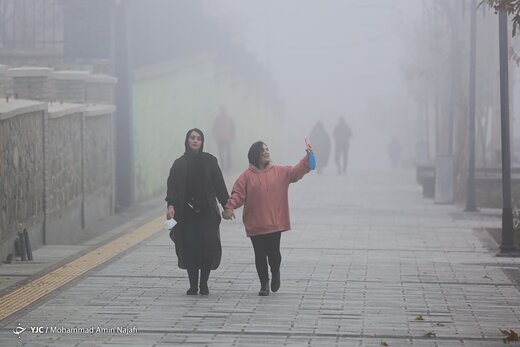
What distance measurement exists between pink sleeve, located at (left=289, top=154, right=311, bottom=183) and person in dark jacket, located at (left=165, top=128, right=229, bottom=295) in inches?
26.2

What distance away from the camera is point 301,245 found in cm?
1912

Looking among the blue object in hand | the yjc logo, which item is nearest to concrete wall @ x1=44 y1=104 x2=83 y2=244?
the blue object in hand

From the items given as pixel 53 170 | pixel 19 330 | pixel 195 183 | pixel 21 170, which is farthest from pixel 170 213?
pixel 53 170

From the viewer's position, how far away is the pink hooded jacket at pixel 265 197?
1378 centimetres

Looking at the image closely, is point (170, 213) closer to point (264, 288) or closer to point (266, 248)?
point (266, 248)

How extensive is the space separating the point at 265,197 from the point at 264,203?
0.06 m

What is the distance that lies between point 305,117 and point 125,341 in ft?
521

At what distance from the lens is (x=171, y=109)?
109ft

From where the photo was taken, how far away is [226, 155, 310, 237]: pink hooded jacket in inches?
543

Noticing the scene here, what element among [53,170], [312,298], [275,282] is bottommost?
[312,298]

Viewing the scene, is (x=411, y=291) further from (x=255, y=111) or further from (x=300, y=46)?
(x=300, y=46)

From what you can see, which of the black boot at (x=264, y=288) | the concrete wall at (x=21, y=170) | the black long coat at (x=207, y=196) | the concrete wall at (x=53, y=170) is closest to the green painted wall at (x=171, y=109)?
the concrete wall at (x=53, y=170)

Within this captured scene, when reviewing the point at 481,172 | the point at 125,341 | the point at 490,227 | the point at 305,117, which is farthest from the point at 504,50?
the point at 305,117

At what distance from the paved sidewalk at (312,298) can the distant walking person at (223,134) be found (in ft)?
62.4
